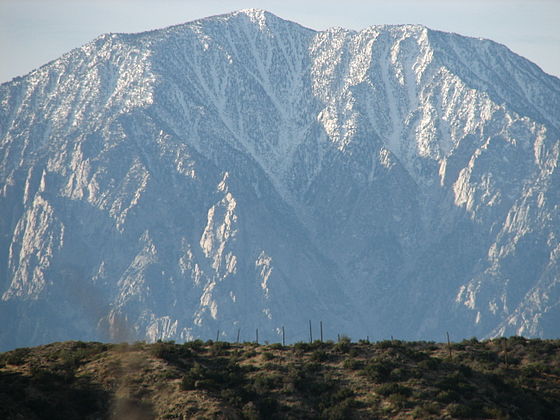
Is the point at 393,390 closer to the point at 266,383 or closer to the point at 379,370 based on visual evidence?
the point at 379,370

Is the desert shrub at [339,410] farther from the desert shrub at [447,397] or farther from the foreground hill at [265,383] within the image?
the desert shrub at [447,397]

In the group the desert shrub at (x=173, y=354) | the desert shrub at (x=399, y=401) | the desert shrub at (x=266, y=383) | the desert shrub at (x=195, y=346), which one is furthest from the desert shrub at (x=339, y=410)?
the desert shrub at (x=195, y=346)

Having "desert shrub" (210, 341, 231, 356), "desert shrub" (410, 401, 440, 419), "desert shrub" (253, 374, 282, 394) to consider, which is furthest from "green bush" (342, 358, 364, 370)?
"desert shrub" (210, 341, 231, 356)

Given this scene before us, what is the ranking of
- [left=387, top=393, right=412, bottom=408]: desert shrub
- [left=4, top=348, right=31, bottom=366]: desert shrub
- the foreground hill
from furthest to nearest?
[left=4, top=348, right=31, bottom=366]: desert shrub → [left=387, top=393, right=412, bottom=408]: desert shrub → the foreground hill

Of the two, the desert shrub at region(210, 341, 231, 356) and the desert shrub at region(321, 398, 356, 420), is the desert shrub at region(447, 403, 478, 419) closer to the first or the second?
the desert shrub at region(321, 398, 356, 420)

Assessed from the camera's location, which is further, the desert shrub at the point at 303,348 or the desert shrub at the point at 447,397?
the desert shrub at the point at 303,348

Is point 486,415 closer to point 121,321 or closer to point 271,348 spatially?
point 271,348

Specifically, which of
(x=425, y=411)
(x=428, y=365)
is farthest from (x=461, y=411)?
(x=428, y=365)

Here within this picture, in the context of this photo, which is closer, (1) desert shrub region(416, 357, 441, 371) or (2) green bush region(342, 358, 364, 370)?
(1) desert shrub region(416, 357, 441, 371)
